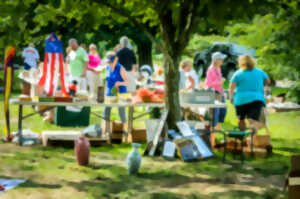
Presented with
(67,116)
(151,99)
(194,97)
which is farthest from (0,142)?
(194,97)

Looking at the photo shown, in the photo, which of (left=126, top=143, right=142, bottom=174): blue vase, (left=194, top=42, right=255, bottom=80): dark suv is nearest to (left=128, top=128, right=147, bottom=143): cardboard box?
(left=126, top=143, right=142, bottom=174): blue vase

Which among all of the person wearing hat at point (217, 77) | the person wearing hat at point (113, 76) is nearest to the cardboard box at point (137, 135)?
the person wearing hat at point (113, 76)

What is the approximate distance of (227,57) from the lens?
27344mm

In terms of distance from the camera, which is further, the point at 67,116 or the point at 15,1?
the point at 67,116

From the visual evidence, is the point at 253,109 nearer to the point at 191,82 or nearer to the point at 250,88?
the point at 250,88

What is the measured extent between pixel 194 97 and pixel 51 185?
3.99 m

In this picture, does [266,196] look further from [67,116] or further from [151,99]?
[67,116]

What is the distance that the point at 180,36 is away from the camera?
839 cm

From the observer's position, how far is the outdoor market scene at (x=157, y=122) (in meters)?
5.94

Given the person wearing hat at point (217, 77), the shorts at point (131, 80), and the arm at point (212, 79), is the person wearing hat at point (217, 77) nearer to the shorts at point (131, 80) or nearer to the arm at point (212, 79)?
the arm at point (212, 79)

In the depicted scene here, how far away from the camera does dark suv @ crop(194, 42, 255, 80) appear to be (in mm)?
27062

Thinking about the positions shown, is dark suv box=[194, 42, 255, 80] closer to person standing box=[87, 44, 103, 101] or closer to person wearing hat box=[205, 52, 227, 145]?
person standing box=[87, 44, 103, 101]

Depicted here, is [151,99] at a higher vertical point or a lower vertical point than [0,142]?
higher

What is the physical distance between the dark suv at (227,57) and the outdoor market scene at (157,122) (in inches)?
556
